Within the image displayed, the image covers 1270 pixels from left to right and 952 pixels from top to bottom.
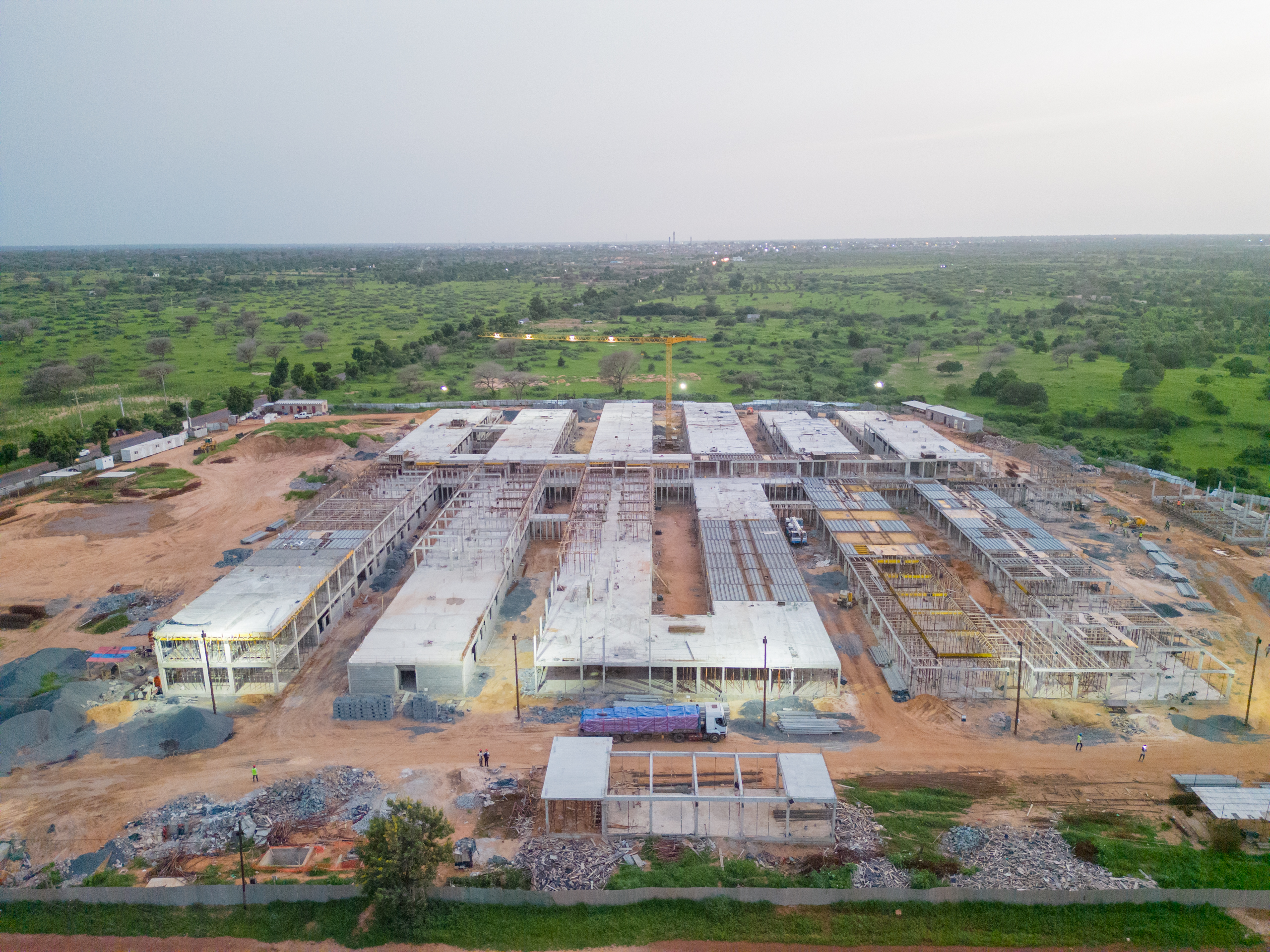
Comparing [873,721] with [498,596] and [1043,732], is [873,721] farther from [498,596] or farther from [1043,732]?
[498,596]

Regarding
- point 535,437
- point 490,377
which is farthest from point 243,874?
point 490,377

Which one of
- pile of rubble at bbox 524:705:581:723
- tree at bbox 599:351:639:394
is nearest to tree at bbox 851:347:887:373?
tree at bbox 599:351:639:394

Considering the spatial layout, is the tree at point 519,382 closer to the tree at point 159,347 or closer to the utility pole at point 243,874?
the tree at point 159,347

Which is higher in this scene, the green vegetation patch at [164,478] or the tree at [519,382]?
the tree at [519,382]

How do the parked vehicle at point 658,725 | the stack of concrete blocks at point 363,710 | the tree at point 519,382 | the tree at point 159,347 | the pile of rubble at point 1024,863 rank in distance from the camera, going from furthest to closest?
the tree at point 159,347 < the tree at point 519,382 < the stack of concrete blocks at point 363,710 < the parked vehicle at point 658,725 < the pile of rubble at point 1024,863

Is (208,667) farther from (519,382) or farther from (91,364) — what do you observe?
(91,364)

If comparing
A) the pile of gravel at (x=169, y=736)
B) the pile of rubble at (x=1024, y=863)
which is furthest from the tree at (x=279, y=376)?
the pile of rubble at (x=1024, y=863)

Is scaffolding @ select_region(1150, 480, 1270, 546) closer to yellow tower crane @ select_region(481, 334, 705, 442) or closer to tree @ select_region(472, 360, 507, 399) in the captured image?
yellow tower crane @ select_region(481, 334, 705, 442)
